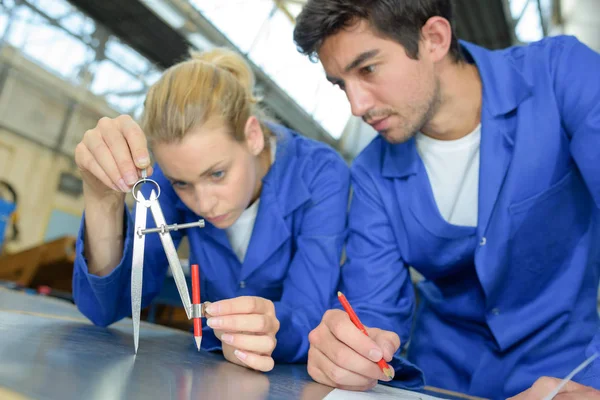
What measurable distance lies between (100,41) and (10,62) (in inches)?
35.5

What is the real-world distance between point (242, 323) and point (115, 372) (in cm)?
31

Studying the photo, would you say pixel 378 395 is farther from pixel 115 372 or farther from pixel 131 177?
pixel 131 177

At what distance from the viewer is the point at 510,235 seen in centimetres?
119

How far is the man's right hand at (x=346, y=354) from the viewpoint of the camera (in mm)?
822

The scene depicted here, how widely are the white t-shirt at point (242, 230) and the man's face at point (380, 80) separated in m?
0.39

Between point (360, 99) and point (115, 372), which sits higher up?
point (360, 99)

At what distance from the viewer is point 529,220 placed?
46.8 inches

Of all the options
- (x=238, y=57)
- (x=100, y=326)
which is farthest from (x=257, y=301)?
(x=238, y=57)

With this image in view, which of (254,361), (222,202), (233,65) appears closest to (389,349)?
(254,361)

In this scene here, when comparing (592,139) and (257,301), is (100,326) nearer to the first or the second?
(257,301)

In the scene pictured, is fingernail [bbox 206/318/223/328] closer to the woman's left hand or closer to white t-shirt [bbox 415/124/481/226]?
the woman's left hand

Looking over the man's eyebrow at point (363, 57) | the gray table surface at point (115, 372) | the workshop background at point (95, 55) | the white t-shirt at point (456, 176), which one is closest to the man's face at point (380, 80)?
the man's eyebrow at point (363, 57)

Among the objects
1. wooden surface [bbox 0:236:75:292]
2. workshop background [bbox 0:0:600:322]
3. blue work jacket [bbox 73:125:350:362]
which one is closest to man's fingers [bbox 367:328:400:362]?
blue work jacket [bbox 73:125:350:362]

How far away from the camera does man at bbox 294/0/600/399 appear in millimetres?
1177
